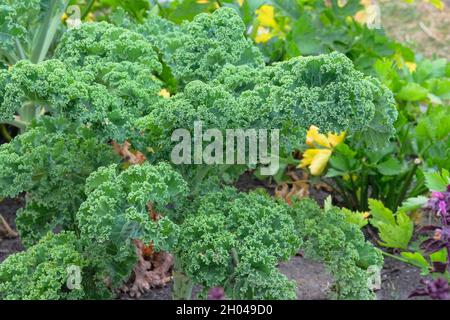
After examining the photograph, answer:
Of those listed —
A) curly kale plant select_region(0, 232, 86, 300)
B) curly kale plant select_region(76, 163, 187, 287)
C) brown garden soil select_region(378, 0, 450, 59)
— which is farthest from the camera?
brown garden soil select_region(378, 0, 450, 59)

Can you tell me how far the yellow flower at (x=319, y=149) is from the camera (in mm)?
4051

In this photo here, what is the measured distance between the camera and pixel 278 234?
2.79 meters

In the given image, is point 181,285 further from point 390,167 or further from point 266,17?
point 266,17

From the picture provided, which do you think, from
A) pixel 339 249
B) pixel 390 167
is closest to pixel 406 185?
pixel 390 167

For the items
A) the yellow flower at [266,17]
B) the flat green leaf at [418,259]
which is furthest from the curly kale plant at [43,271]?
the yellow flower at [266,17]

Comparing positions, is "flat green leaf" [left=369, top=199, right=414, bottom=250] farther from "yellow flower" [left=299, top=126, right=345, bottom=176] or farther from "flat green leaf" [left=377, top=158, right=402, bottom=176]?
"yellow flower" [left=299, top=126, right=345, bottom=176]

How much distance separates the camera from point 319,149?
412cm

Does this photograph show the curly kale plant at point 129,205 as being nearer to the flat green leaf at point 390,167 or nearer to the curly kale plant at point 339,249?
the curly kale plant at point 339,249

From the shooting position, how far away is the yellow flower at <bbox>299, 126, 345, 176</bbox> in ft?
13.3

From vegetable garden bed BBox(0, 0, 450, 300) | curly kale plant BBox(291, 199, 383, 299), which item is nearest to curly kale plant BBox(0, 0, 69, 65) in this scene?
vegetable garden bed BBox(0, 0, 450, 300)

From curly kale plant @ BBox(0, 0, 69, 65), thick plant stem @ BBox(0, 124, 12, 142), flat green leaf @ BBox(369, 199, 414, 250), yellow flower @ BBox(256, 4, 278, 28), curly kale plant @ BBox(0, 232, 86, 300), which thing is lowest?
curly kale plant @ BBox(0, 232, 86, 300)
